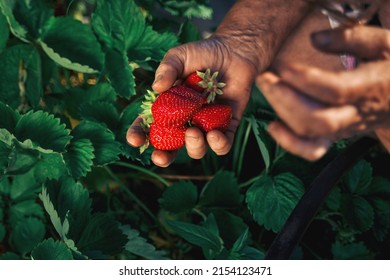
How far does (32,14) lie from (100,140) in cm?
32

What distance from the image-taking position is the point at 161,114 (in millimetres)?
852

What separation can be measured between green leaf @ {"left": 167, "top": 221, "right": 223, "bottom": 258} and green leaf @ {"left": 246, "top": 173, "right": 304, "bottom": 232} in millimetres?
113

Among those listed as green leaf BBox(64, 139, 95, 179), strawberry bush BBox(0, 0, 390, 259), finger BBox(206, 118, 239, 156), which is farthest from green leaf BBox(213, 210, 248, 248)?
green leaf BBox(64, 139, 95, 179)

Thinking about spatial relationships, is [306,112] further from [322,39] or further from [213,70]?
[213,70]

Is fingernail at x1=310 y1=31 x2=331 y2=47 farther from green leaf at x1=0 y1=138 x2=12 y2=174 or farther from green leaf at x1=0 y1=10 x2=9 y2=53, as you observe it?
green leaf at x1=0 y1=10 x2=9 y2=53

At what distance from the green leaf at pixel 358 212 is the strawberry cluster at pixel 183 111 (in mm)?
337

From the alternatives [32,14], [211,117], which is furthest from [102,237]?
[32,14]

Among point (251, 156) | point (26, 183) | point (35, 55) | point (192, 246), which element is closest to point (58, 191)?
point (26, 183)

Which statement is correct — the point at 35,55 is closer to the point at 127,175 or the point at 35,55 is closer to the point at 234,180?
the point at 127,175

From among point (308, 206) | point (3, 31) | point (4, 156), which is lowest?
point (4, 156)

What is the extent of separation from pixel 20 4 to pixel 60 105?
24 cm

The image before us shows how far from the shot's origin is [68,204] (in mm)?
928

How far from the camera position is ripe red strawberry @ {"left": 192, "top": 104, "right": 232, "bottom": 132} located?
0.90 m

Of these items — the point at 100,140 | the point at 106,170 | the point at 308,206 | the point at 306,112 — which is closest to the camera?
the point at 306,112
